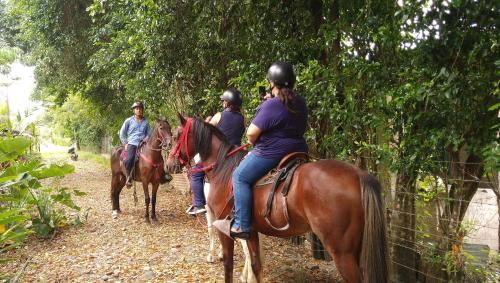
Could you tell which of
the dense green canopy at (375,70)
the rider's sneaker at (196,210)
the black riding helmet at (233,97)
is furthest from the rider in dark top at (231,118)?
the rider's sneaker at (196,210)

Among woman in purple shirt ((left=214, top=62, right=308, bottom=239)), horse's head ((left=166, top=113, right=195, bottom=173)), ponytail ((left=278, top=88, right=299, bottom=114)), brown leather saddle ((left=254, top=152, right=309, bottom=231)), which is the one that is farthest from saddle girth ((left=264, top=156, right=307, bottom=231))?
horse's head ((left=166, top=113, right=195, bottom=173))

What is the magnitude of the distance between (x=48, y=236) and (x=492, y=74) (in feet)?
23.7

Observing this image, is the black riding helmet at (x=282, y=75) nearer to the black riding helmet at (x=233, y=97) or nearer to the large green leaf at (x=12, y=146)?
the black riding helmet at (x=233, y=97)

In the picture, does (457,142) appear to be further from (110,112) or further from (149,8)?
(110,112)

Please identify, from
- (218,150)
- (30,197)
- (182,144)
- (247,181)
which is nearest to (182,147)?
(182,144)

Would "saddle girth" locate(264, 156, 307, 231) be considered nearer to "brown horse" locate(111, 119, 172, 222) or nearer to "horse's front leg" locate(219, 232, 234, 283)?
"horse's front leg" locate(219, 232, 234, 283)

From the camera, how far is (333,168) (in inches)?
122

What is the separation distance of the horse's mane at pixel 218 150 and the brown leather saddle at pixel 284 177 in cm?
70

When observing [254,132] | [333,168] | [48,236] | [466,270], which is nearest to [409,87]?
[333,168]

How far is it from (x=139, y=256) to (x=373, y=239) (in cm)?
432

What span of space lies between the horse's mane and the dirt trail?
1.61 m

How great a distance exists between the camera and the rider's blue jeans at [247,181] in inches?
143

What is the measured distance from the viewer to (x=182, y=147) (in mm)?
4785

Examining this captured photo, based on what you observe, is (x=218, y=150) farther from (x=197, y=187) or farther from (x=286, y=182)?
(x=197, y=187)
